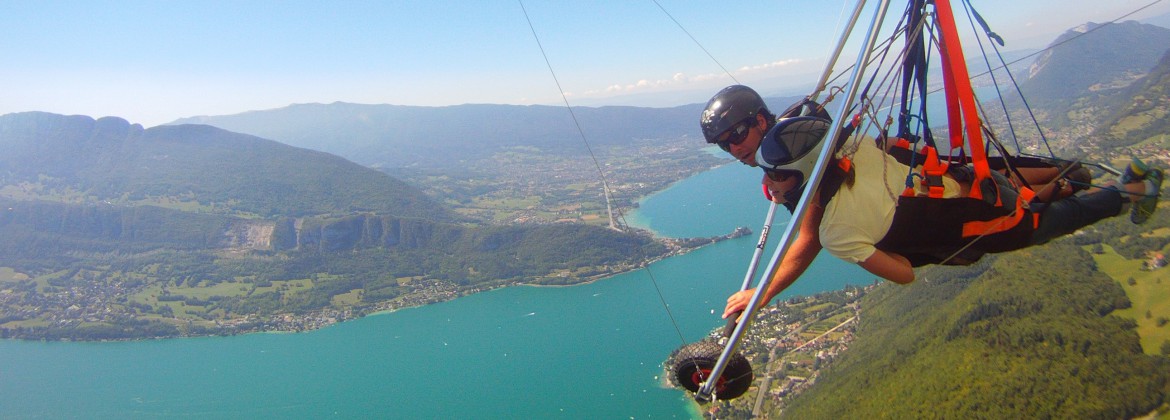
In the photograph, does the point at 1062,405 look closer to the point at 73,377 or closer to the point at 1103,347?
the point at 1103,347

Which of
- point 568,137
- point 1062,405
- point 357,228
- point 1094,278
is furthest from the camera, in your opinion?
point 568,137

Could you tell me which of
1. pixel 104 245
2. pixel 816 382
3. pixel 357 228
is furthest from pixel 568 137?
pixel 816 382

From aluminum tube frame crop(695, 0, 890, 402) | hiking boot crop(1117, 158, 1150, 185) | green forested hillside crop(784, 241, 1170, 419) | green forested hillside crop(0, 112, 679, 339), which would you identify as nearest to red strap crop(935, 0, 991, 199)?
aluminum tube frame crop(695, 0, 890, 402)

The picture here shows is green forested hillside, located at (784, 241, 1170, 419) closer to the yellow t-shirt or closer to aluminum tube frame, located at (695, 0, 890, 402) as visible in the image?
the yellow t-shirt

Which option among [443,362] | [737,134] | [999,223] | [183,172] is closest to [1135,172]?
[999,223]

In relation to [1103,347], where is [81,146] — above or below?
above

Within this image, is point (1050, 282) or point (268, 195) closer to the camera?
point (1050, 282)

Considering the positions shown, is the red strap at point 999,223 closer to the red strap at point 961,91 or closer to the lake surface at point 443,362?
the red strap at point 961,91

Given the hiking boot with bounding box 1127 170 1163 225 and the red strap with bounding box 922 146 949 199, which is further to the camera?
the hiking boot with bounding box 1127 170 1163 225

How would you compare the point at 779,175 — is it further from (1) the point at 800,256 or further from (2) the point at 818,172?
(1) the point at 800,256
